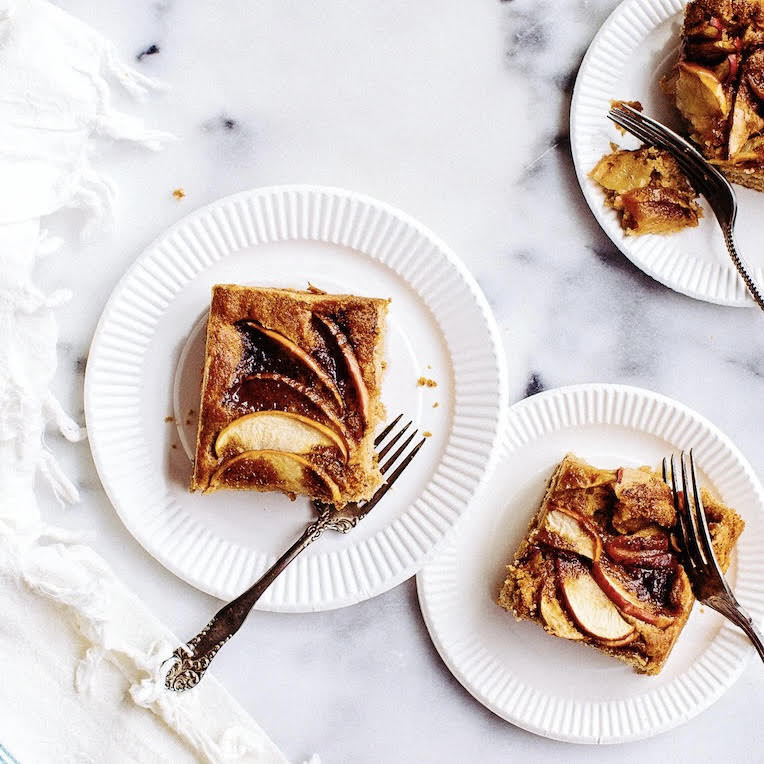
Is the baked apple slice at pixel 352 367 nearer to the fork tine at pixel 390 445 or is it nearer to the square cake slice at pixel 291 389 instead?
the square cake slice at pixel 291 389

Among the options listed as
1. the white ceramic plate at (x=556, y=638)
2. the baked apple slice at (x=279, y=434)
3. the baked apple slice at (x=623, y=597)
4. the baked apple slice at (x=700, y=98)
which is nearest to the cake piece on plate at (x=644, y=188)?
the baked apple slice at (x=700, y=98)

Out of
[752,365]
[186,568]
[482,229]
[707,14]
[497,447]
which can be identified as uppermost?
[707,14]

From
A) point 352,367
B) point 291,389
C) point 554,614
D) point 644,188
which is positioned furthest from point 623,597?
point 644,188

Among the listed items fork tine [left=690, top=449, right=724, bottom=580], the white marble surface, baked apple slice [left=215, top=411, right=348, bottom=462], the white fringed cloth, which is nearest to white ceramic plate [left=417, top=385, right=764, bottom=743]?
the white marble surface

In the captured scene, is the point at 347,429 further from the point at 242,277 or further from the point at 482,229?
the point at 482,229

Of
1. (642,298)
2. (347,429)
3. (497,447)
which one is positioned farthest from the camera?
(642,298)

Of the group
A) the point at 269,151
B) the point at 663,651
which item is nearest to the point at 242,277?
the point at 269,151
